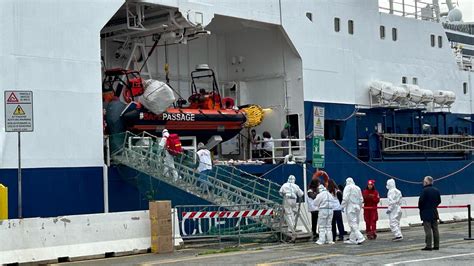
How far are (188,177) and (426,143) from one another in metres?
11.6

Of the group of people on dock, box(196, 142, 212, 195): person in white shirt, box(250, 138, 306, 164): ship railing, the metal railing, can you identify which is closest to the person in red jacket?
the group of people on dock

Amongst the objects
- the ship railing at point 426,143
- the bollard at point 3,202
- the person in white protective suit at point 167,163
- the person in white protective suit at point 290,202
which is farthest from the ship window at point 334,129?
the bollard at point 3,202

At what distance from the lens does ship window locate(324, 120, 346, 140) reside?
75.7ft

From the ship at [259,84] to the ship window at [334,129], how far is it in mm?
41

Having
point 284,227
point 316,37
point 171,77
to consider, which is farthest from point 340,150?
point 284,227

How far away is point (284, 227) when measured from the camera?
16.6 m

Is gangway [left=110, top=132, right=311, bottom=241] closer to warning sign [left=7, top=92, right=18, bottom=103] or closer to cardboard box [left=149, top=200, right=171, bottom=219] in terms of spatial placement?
cardboard box [left=149, top=200, right=171, bottom=219]

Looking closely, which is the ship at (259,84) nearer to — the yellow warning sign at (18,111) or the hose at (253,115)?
the hose at (253,115)

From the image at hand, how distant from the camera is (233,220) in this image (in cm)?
1680

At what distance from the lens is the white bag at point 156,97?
18.2m

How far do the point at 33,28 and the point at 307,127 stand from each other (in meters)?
8.72

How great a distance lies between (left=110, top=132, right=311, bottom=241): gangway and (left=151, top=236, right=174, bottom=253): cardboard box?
2.06 metres

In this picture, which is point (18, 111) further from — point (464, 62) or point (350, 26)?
point (464, 62)

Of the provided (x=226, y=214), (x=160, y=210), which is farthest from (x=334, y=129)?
(x=160, y=210)
